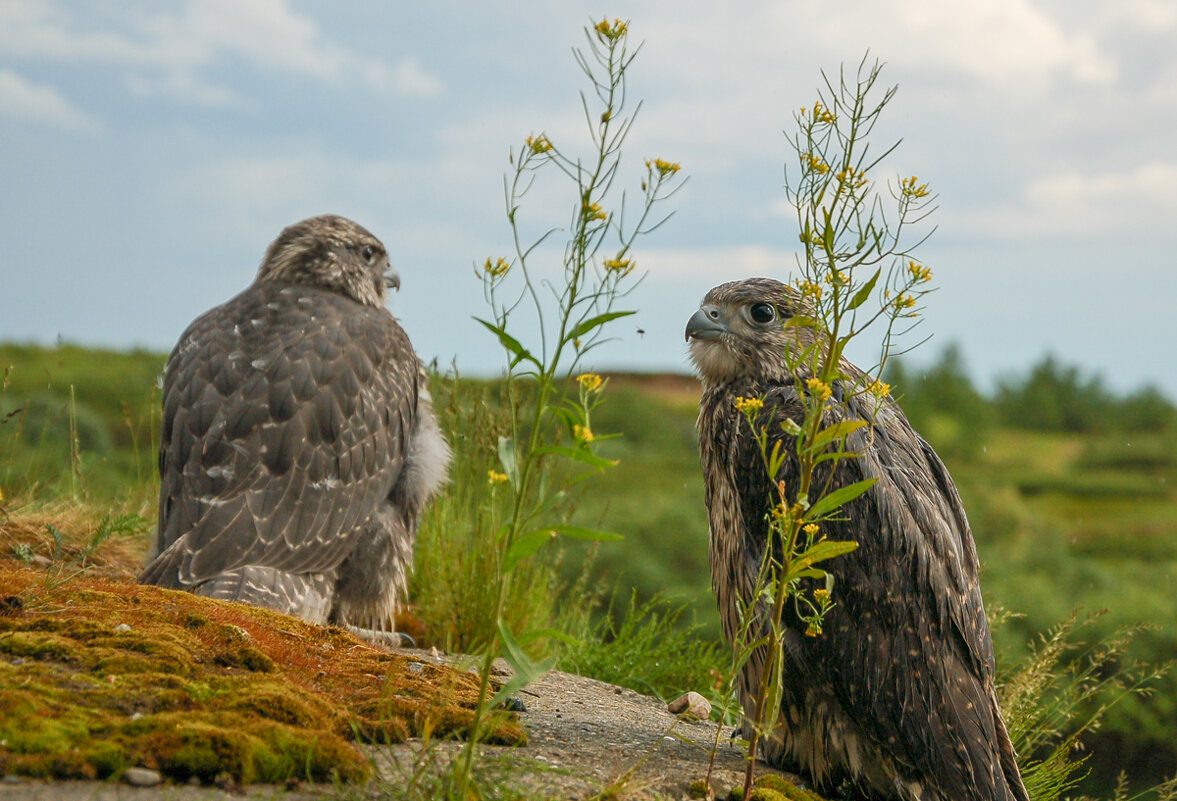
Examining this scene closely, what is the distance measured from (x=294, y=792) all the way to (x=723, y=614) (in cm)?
191

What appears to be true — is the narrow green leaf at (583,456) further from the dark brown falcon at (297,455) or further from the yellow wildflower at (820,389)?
the dark brown falcon at (297,455)

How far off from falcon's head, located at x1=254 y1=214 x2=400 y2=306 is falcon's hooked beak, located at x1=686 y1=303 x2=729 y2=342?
7.63ft

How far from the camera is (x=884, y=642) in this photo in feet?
11.6

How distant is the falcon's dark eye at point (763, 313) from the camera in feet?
14.0

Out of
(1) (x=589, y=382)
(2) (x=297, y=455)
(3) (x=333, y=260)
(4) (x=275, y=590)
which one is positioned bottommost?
(4) (x=275, y=590)

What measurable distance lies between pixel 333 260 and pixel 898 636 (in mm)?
3702

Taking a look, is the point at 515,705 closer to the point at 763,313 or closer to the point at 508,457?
the point at 508,457

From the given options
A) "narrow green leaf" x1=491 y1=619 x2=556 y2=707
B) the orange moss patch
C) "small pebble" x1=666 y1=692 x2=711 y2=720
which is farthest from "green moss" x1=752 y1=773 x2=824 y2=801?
"narrow green leaf" x1=491 y1=619 x2=556 y2=707

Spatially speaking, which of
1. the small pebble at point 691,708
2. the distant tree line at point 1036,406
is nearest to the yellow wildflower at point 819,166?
the small pebble at point 691,708

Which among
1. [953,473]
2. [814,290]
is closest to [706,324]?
[814,290]

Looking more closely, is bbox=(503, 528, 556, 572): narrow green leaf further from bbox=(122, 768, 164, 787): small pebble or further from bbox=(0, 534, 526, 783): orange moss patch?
bbox=(122, 768, 164, 787): small pebble

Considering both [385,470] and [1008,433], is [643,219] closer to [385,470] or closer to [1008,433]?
[385,470]

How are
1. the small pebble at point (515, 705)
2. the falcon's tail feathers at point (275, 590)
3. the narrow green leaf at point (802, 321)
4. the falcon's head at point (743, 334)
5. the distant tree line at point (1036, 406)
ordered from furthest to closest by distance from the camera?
the distant tree line at point (1036, 406) → the falcon's tail feathers at point (275, 590) → the falcon's head at point (743, 334) → the small pebble at point (515, 705) → the narrow green leaf at point (802, 321)

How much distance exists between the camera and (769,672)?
2.92 m
